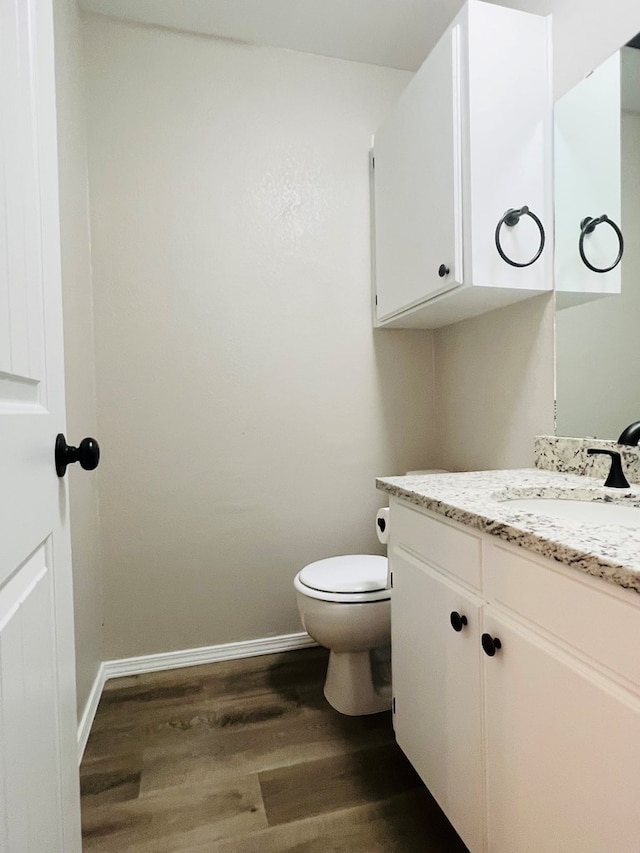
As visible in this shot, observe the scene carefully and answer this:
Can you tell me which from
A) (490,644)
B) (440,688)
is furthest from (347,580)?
(490,644)

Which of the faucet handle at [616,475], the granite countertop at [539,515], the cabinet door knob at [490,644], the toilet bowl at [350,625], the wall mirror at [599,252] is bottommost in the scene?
the toilet bowl at [350,625]

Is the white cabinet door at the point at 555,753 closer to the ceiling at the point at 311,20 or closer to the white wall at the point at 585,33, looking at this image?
the white wall at the point at 585,33

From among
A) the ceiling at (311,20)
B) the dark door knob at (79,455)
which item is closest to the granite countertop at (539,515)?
the dark door knob at (79,455)

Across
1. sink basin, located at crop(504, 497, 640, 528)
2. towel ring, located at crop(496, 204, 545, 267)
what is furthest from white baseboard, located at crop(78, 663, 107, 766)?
towel ring, located at crop(496, 204, 545, 267)

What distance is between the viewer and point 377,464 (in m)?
2.13

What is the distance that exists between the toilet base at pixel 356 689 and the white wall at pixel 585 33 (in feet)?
6.54

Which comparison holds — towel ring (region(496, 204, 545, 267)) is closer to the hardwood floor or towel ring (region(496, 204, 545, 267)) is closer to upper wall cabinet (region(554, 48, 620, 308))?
upper wall cabinet (region(554, 48, 620, 308))

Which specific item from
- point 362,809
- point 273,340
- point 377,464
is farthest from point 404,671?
point 273,340

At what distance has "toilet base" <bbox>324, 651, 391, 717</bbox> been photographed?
5.20 ft

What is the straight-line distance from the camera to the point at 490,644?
84cm

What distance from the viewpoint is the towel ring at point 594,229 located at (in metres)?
1.27

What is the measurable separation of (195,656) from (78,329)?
4.58 feet

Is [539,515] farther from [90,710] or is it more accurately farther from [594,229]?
[90,710]

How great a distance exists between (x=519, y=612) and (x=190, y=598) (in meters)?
1.50
